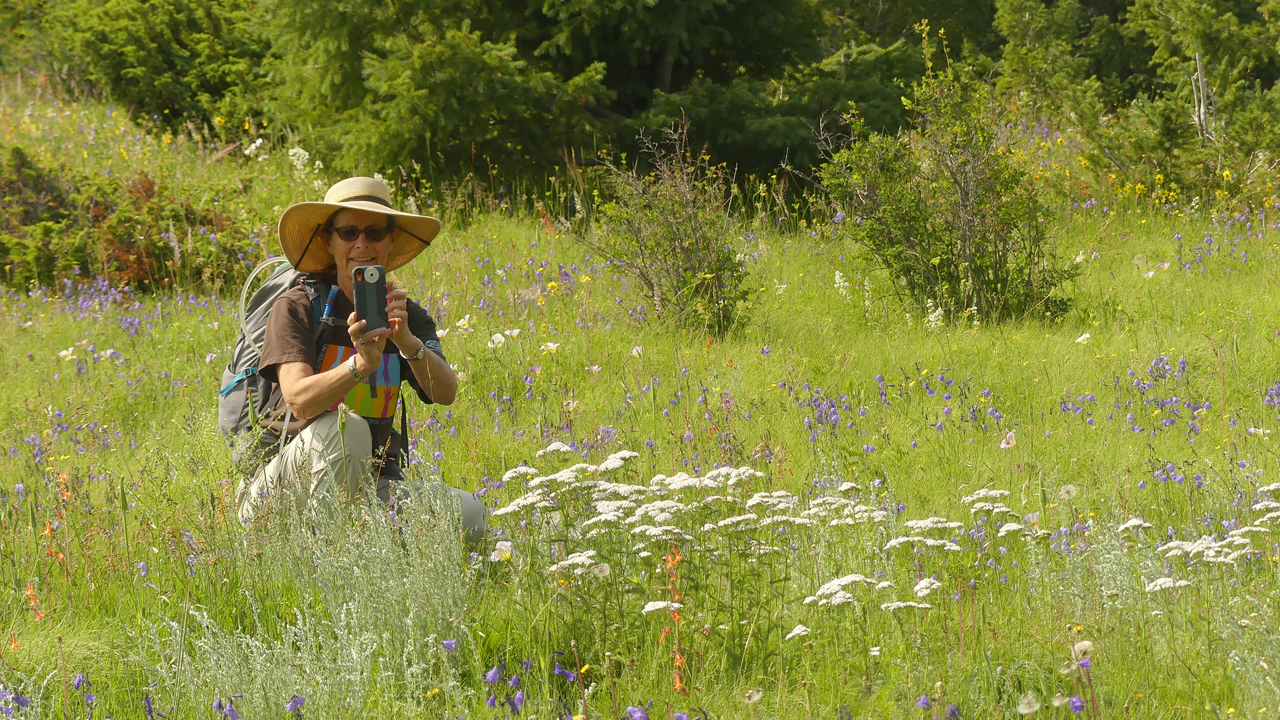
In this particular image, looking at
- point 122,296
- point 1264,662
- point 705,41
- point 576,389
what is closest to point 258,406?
point 576,389

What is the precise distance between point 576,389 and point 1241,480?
3179 millimetres

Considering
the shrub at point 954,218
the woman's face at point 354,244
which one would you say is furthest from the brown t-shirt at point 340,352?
the shrub at point 954,218

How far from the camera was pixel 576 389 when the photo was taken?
5828mm

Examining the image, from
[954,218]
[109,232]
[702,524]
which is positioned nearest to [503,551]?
[702,524]

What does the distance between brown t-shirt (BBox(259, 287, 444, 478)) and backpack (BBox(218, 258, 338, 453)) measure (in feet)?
0.14

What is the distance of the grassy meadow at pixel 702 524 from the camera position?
265 centimetres

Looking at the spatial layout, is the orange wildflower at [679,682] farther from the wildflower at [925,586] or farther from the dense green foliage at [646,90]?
the dense green foliage at [646,90]

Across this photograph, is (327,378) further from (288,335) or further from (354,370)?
(288,335)

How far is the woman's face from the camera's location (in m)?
3.82

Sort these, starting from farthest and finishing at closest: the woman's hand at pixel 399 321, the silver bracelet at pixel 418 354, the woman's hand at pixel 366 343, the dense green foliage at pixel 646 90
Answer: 1. the dense green foliage at pixel 646 90
2. the silver bracelet at pixel 418 354
3. the woman's hand at pixel 399 321
4. the woman's hand at pixel 366 343

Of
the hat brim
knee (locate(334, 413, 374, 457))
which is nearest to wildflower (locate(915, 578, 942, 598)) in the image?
knee (locate(334, 413, 374, 457))

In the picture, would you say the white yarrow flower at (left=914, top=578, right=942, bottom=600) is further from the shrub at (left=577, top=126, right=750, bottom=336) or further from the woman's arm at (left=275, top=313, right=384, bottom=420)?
the shrub at (left=577, top=126, right=750, bottom=336)

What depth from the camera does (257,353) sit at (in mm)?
4004

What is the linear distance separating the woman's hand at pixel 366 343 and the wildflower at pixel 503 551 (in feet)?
2.29
